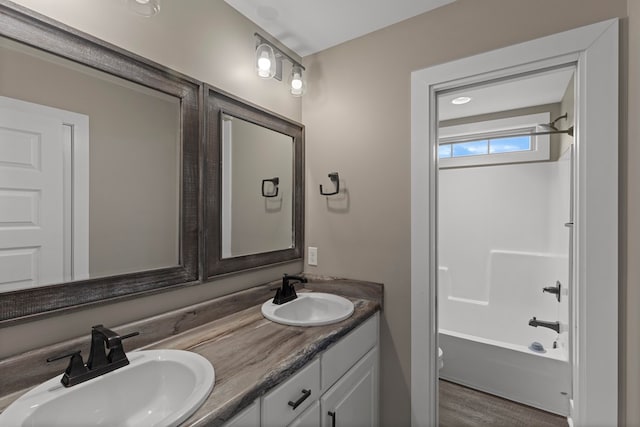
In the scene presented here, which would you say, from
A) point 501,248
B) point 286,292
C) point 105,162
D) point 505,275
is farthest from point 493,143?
point 105,162

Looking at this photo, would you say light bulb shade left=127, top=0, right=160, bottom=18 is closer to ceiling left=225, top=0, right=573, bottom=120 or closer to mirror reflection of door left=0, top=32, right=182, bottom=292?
mirror reflection of door left=0, top=32, right=182, bottom=292

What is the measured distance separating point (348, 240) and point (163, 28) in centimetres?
134

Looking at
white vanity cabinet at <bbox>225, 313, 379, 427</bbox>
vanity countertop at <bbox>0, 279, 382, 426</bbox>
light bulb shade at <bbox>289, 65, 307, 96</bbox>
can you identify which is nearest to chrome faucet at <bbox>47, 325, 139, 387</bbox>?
vanity countertop at <bbox>0, 279, 382, 426</bbox>

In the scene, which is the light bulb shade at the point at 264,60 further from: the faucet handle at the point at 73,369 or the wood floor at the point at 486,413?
the wood floor at the point at 486,413

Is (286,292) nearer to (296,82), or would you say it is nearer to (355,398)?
(355,398)

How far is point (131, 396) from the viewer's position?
0.91 m

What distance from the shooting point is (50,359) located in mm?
867

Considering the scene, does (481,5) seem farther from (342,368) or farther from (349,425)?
(349,425)

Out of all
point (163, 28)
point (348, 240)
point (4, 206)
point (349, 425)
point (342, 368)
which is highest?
point (163, 28)

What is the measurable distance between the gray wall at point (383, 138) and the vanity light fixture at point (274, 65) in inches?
6.9

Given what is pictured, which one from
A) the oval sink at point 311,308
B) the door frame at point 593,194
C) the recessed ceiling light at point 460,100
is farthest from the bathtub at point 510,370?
the recessed ceiling light at point 460,100

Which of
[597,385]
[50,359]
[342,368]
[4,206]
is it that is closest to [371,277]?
[342,368]

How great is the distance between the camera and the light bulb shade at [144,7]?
1.03 m

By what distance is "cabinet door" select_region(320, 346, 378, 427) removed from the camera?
1218 millimetres
